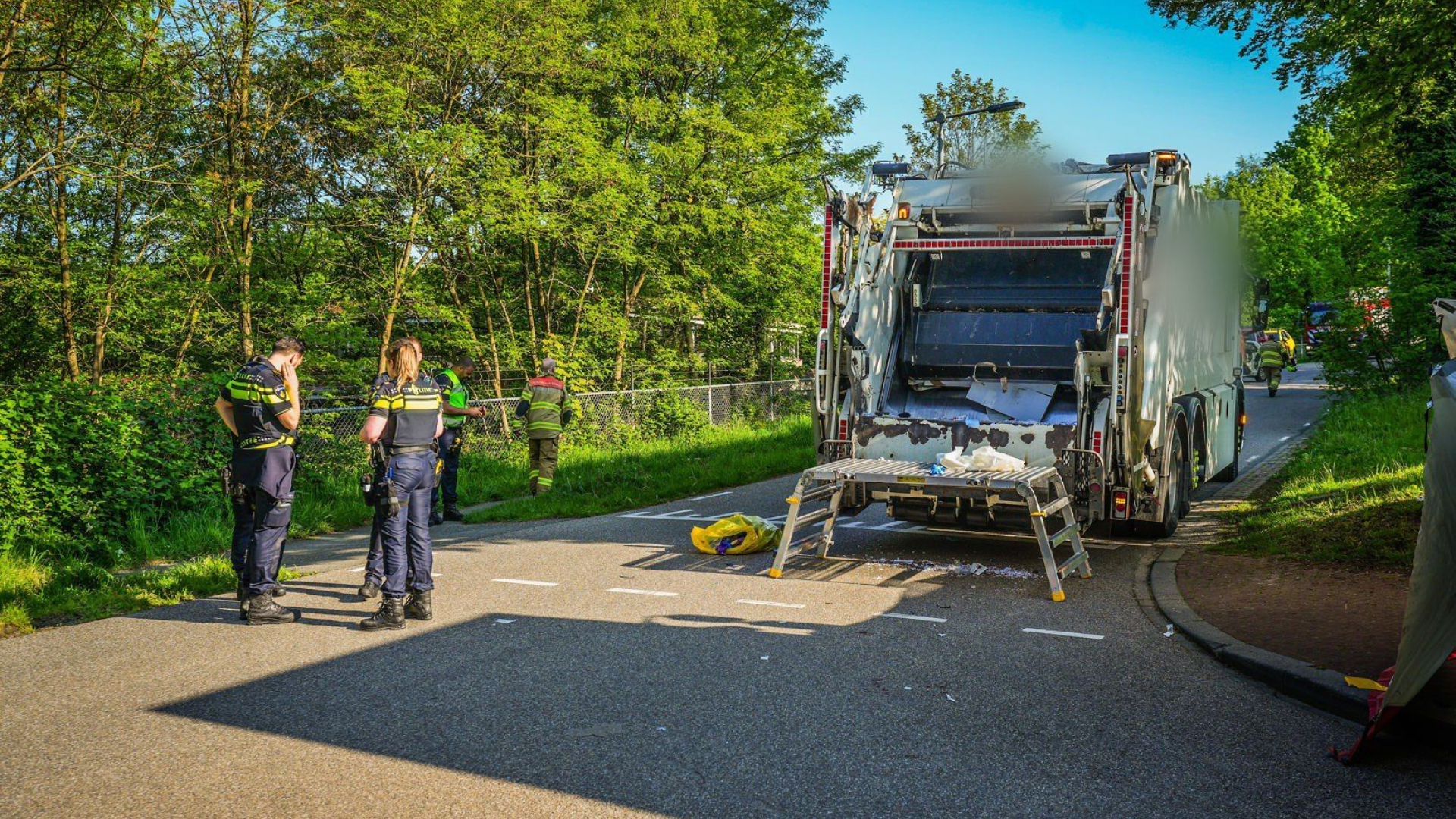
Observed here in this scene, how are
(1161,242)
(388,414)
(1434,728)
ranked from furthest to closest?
(1161,242), (388,414), (1434,728)

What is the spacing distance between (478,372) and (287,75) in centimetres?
636

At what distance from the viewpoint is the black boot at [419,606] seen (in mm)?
6906

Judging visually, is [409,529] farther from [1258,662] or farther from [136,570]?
[1258,662]

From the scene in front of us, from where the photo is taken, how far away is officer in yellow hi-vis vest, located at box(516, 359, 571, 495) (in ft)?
45.5

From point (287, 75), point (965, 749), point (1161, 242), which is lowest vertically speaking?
point (965, 749)

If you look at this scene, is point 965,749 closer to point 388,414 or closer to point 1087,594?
point 1087,594

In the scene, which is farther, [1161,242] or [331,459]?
[331,459]

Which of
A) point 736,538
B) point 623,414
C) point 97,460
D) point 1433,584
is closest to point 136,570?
point 97,460

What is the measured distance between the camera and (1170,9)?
10.6 metres

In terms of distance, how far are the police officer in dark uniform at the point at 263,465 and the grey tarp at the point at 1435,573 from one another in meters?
6.19

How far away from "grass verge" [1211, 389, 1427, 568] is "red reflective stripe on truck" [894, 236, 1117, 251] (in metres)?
2.85

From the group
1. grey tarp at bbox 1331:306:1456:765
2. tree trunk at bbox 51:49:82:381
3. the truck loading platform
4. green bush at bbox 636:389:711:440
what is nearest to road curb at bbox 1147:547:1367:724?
grey tarp at bbox 1331:306:1456:765

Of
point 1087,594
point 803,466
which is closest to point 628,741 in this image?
point 1087,594

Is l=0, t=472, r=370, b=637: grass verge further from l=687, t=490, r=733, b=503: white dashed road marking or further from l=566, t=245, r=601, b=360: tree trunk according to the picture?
l=566, t=245, r=601, b=360: tree trunk
